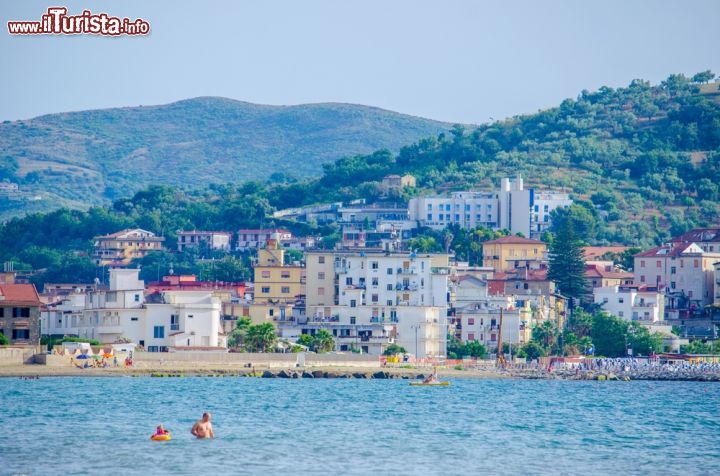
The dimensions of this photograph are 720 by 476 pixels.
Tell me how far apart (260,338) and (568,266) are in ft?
159

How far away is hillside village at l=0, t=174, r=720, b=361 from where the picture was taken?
112562 mm

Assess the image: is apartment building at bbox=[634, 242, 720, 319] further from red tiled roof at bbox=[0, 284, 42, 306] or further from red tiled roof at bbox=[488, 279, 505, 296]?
red tiled roof at bbox=[0, 284, 42, 306]

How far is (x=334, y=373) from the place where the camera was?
110 m

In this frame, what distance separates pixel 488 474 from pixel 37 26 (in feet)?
130

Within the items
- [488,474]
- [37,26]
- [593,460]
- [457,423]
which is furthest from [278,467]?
[37,26]

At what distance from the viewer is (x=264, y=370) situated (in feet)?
358

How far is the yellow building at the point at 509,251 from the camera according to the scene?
170 meters

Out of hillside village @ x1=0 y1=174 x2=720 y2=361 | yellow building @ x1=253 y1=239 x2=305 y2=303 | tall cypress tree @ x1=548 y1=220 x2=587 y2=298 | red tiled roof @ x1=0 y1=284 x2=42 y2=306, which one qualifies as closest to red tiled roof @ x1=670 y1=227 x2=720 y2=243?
hillside village @ x1=0 y1=174 x2=720 y2=361

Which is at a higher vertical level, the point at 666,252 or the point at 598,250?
the point at 598,250

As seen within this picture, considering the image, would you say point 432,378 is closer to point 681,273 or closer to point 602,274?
point 602,274

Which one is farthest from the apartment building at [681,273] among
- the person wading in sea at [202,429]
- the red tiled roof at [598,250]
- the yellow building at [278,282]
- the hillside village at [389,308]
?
the person wading in sea at [202,429]

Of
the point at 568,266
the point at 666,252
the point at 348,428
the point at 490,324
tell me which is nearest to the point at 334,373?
the point at 490,324

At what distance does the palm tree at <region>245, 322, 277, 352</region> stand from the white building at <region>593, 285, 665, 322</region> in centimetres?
4072

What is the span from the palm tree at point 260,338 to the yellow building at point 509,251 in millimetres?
59044
